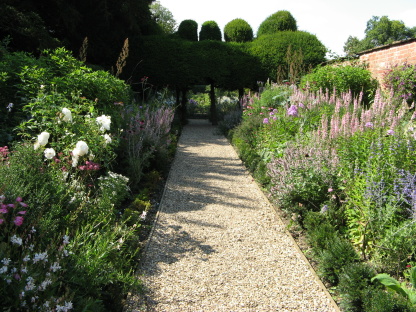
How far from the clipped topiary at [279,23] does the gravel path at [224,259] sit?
12858 mm

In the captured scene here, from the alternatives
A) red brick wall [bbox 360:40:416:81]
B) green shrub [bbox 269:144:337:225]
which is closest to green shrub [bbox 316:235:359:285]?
green shrub [bbox 269:144:337:225]

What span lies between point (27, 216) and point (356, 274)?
242 cm

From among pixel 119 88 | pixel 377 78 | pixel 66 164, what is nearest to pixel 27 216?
pixel 66 164

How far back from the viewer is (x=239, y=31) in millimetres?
17188

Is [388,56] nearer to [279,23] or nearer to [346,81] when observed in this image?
[346,81]

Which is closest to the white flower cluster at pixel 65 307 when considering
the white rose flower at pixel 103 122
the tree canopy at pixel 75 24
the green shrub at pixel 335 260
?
the green shrub at pixel 335 260

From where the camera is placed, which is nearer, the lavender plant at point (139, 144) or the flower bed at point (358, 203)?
the flower bed at point (358, 203)

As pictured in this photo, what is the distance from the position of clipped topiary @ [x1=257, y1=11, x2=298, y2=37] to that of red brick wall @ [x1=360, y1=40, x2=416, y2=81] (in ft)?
23.5

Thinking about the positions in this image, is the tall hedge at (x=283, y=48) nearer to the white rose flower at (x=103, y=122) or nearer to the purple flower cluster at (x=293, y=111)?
the purple flower cluster at (x=293, y=111)

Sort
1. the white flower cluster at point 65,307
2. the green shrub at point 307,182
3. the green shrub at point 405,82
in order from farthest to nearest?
the green shrub at point 405,82, the green shrub at point 307,182, the white flower cluster at point 65,307

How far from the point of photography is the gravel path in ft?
9.29

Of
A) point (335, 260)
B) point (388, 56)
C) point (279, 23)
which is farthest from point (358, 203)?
point (279, 23)

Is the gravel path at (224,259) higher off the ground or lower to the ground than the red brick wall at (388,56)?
lower

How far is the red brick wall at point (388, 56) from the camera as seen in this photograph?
308 inches
